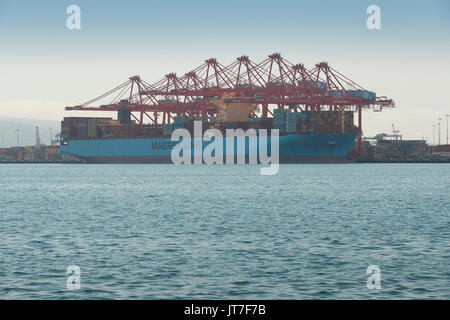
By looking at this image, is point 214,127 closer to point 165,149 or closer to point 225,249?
point 165,149

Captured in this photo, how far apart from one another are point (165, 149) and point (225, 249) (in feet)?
354

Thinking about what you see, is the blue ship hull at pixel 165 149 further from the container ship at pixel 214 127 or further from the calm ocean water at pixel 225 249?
the calm ocean water at pixel 225 249

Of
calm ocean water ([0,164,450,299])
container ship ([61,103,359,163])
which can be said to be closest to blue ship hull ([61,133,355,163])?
container ship ([61,103,359,163])

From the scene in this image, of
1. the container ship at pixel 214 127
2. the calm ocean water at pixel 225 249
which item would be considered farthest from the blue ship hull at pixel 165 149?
the calm ocean water at pixel 225 249

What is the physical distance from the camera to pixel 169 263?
1947cm

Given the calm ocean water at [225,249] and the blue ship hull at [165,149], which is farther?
the blue ship hull at [165,149]

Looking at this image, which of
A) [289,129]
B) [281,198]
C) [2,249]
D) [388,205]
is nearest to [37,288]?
[2,249]

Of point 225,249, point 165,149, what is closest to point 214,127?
point 165,149

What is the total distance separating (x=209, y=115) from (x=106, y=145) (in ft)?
71.6

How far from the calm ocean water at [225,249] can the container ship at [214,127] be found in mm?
69680

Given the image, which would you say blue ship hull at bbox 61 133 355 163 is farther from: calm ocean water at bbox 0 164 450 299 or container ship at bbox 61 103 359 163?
calm ocean water at bbox 0 164 450 299

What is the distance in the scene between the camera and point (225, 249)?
22.5m

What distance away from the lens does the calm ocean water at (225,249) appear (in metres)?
16.1
